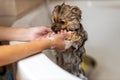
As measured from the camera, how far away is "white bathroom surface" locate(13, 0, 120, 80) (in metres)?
1.47

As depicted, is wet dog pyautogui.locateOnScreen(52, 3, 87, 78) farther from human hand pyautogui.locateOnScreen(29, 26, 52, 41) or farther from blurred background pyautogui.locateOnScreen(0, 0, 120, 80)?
blurred background pyautogui.locateOnScreen(0, 0, 120, 80)

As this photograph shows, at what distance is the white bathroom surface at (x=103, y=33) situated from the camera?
4.82 feet

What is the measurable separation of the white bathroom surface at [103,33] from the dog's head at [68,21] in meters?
0.47

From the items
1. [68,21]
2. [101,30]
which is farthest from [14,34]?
[101,30]

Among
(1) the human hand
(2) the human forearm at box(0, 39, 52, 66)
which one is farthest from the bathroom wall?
(2) the human forearm at box(0, 39, 52, 66)

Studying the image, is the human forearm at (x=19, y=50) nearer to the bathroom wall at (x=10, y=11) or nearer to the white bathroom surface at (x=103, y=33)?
the bathroom wall at (x=10, y=11)

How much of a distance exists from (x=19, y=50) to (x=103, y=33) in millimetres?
812

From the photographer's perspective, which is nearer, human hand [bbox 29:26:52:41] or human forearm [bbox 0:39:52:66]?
human forearm [bbox 0:39:52:66]

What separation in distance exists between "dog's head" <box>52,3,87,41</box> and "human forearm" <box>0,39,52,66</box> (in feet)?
0.42

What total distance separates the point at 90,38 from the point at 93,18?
Result: 128mm

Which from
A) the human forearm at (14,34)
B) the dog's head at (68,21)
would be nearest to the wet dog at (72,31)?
the dog's head at (68,21)

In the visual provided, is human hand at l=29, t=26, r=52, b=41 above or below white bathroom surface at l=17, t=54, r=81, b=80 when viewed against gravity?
above

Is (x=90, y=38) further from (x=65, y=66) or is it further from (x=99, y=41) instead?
(x=65, y=66)

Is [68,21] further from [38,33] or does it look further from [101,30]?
[101,30]
